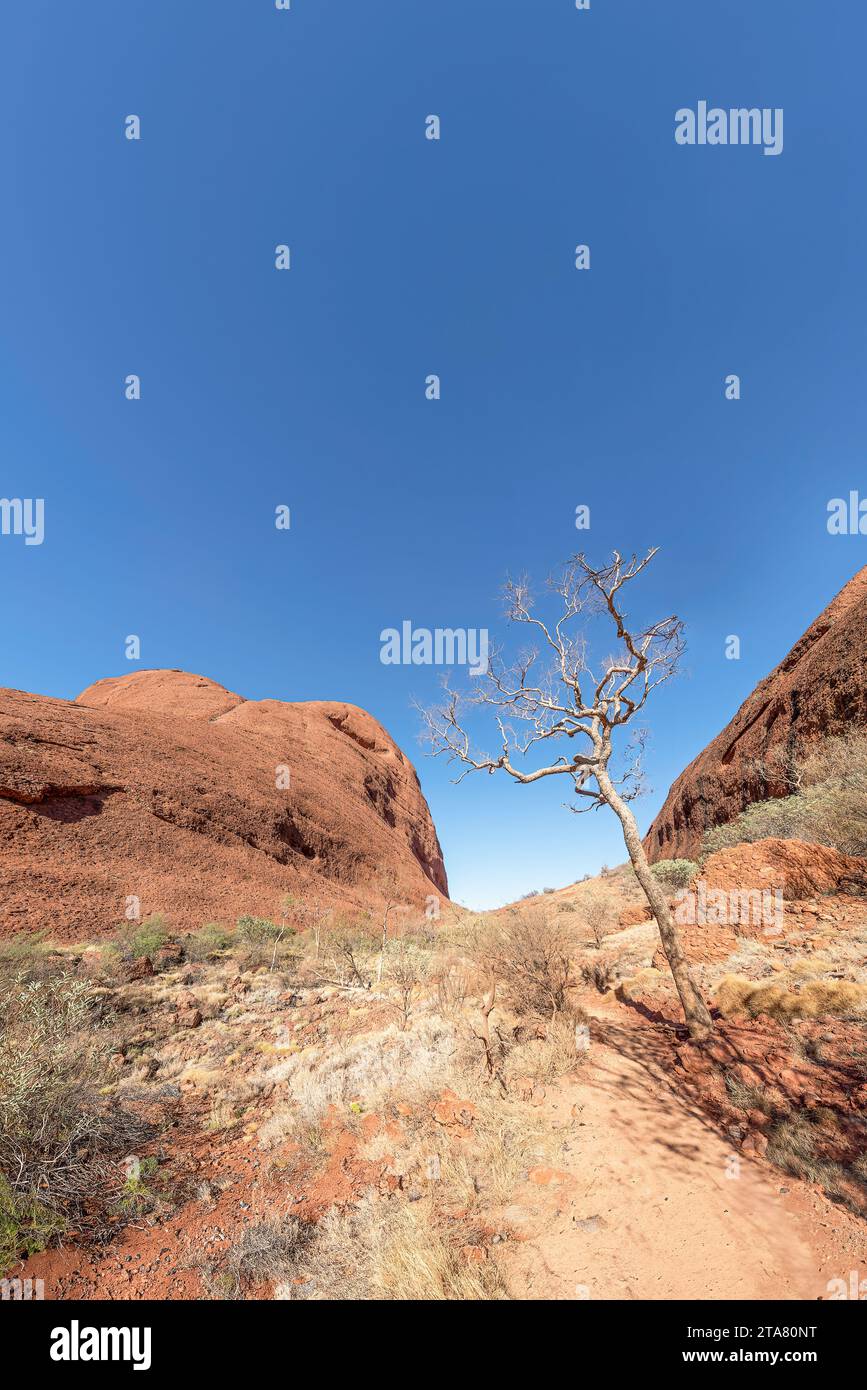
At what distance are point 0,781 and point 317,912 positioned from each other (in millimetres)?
12344

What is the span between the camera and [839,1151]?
11.6 feet

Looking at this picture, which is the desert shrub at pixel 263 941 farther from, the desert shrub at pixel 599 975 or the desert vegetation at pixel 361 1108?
the desert shrub at pixel 599 975

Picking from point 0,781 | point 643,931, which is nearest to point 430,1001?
point 643,931

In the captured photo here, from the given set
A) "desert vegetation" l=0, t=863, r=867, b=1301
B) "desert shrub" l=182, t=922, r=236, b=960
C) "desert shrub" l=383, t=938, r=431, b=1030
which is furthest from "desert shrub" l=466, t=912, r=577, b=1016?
"desert shrub" l=182, t=922, r=236, b=960

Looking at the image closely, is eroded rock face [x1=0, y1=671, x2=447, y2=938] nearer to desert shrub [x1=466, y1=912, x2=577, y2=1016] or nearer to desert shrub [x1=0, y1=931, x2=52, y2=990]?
desert shrub [x1=0, y1=931, x2=52, y2=990]

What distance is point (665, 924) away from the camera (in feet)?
20.0

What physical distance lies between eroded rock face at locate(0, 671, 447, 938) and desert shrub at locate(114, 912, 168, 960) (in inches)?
34.7

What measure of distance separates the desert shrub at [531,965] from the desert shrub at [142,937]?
8.68 metres

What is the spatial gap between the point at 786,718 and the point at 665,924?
1368 centimetres

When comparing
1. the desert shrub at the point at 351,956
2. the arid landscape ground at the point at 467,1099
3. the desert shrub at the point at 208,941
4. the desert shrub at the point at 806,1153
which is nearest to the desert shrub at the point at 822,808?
the arid landscape ground at the point at 467,1099

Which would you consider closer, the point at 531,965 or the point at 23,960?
the point at 531,965

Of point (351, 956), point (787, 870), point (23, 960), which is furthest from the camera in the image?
point (351, 956)

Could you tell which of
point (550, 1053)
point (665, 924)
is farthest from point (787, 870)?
point (550, 1053)
